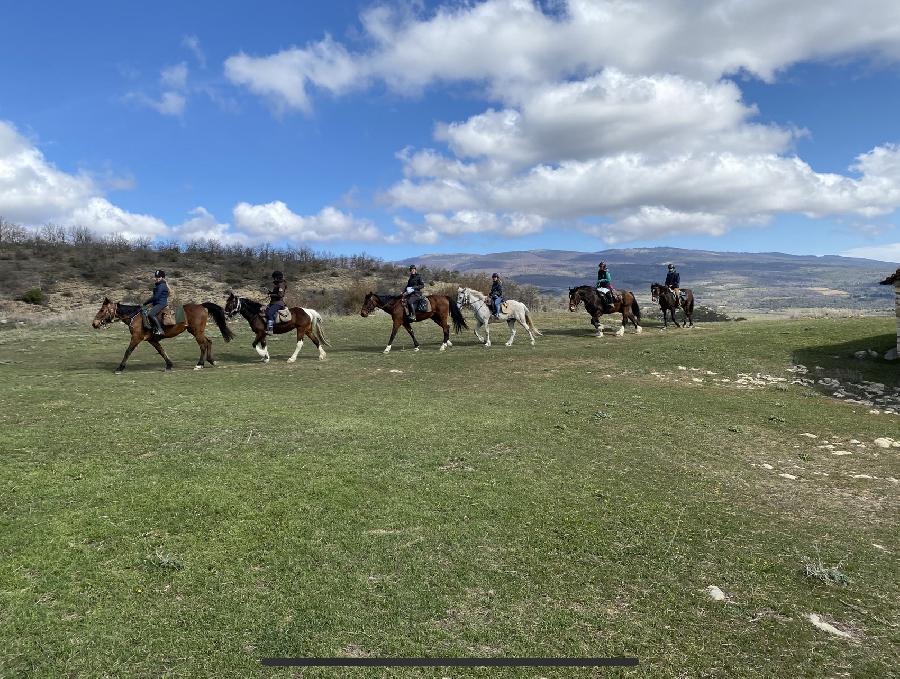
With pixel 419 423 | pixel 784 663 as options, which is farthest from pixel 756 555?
pixel 419 423

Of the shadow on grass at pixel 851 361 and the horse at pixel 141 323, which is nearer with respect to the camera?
the shadow on grass at pixel 851 361

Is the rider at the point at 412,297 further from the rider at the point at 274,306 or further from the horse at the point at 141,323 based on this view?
the horse at the point at 141,323

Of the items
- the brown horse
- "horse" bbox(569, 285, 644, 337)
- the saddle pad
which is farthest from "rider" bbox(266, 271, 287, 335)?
"horse" bbox(569, 285, 644, 337)

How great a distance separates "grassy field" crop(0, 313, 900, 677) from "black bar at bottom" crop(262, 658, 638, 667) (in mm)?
70

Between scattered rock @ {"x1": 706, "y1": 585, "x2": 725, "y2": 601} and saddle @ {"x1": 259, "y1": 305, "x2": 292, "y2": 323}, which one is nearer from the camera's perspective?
scattered rock @ {"x1": 706, "y1": 585, "x2": 725, "y2": 601}

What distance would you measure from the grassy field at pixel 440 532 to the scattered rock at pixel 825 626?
0.06 meters

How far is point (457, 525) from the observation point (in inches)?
246

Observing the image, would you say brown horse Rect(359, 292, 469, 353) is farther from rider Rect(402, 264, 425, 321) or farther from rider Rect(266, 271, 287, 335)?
rider Rect(266, 271, 287, 335)

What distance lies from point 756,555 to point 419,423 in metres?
6.29

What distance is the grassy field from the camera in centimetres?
422

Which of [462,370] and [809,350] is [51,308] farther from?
[809,350]

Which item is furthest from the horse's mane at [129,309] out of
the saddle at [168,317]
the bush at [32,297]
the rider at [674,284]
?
the bush at [32,297]

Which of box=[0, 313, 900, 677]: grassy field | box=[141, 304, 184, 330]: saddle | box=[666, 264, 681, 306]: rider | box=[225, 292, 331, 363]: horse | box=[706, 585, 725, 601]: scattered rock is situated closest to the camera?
box=[0, 313, 900, 677]: grassy field

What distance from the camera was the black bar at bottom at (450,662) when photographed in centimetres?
396
